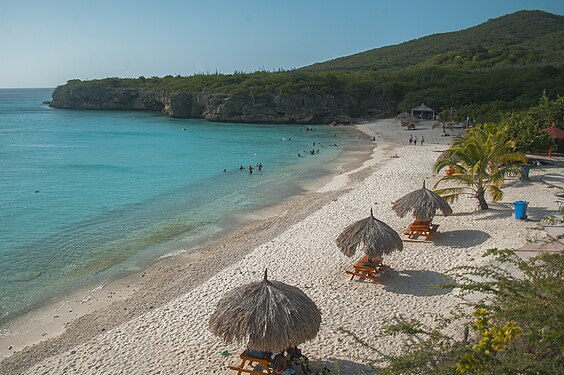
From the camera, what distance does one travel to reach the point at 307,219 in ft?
61.5

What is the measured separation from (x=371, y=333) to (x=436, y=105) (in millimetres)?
60029

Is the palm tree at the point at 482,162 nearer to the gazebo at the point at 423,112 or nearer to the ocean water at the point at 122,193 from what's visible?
the ocean water at the point at 122,193

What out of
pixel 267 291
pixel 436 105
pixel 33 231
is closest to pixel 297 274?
pixel 267 291

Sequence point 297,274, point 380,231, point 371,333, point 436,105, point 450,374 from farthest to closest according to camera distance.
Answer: point 436,105 < point 297,274 < point 380,231 < point 371,333 < point 450,374

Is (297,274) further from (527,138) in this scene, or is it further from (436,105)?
(436,105)

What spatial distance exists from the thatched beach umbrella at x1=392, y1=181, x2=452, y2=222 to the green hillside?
78837 millimetres

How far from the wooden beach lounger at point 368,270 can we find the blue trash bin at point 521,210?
18.9 ft

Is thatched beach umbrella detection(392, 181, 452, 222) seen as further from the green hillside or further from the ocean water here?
the green hillside

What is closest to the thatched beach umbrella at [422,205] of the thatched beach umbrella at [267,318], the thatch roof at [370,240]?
the thatch roof at [370,240]

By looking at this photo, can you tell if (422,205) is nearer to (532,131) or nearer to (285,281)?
(285,281)

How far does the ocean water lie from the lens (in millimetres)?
16062

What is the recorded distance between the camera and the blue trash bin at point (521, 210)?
49.6 feet

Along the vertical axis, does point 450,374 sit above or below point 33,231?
above

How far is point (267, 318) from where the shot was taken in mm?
7820
